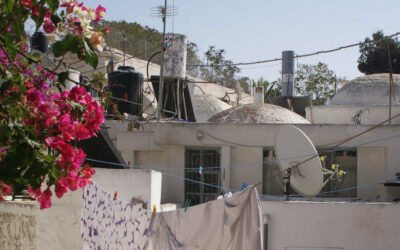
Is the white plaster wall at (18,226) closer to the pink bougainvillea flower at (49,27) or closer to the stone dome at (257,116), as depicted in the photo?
the stone dome at (257,116)

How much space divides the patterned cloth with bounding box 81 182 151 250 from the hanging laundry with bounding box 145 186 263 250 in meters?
0.16

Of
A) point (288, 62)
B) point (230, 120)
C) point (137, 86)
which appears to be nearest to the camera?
point (230, 120)

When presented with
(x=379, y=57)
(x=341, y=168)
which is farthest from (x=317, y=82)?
(x=341, y=168)

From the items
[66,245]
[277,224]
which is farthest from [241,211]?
[66,245]

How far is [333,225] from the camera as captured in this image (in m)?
9.71

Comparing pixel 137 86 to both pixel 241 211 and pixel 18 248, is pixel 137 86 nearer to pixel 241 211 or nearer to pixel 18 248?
pixel 18 248

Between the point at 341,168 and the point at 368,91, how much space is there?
557cm

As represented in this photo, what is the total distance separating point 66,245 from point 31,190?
725cm

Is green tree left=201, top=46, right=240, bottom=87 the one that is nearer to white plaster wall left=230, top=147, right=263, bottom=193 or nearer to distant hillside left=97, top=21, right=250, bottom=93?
distant hillside left=97, top=21, right=250, bottom=93

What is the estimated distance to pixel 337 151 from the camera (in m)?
13.5

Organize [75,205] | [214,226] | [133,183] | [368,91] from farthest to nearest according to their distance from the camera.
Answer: [368,91]
[133,183]
[75,205]
[214,226]

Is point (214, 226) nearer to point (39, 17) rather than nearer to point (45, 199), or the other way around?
point (45, 199)

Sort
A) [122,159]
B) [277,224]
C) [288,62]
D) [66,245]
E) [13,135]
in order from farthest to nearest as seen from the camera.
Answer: [288,62] → [122,159] → [66,245] → [277,224] → [13,135]

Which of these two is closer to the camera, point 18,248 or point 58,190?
point 58,190
